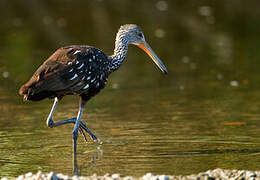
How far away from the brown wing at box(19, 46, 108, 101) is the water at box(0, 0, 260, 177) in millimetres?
804

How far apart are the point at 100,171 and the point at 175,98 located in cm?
491

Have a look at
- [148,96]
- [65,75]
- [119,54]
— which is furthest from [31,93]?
[148,96]

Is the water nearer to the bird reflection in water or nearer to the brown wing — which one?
the bird reflection in water

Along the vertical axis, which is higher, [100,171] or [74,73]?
[74,73]

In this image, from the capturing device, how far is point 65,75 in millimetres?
8914

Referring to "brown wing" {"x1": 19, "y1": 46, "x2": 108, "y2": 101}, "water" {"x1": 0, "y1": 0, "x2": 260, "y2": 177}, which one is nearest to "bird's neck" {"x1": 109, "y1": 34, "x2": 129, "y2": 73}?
"brown wing" {"x1": 19, "y1": 46, "x2": 108, "y2": 101}

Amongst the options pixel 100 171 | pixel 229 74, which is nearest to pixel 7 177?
pixel 100 171

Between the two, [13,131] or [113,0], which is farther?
[113,0]

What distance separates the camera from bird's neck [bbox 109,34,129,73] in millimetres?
10043

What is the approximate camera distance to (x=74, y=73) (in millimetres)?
9016

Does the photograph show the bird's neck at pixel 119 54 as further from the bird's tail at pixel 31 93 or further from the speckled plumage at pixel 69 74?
the bird's tail at pixel 31 93

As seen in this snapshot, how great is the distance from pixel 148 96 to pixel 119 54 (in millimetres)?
2837

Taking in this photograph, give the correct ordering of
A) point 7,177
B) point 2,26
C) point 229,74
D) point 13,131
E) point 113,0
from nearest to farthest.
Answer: point 7,177, point 13,131, point 229,74, point 2,26, point 113,0

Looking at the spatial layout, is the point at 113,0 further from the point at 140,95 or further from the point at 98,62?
the point at 98,62
